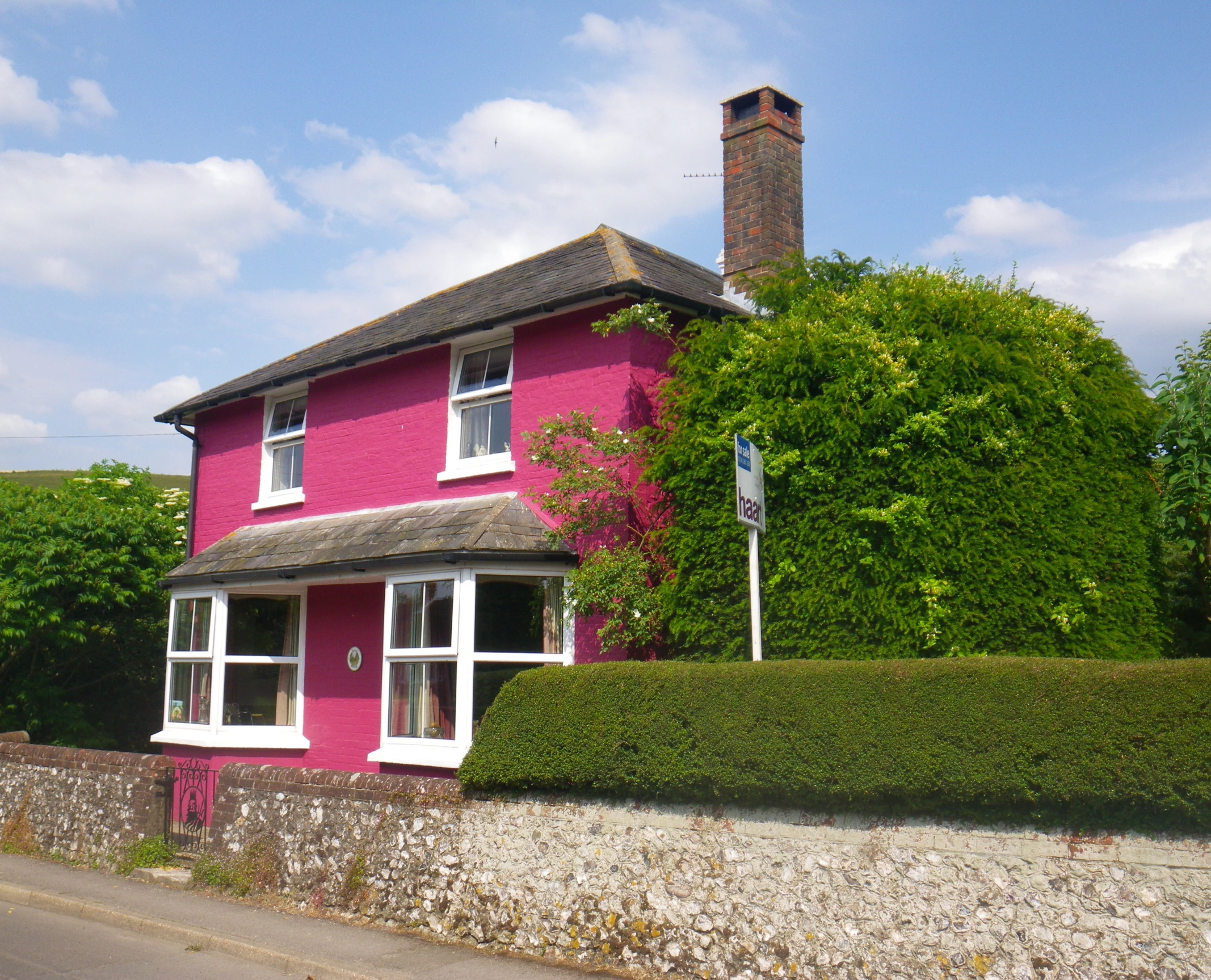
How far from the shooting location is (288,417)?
50.8ft

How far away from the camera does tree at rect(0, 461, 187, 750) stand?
52.1ft

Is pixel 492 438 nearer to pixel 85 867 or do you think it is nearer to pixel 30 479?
pixel 85 867

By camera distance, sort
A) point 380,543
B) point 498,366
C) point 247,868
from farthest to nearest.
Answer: point 498,366 → point 380,543 → point 247,868

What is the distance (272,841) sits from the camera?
974 centimetres

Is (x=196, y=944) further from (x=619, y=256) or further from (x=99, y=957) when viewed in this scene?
(x=619, y=256)

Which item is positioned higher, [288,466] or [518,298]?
[518,298]

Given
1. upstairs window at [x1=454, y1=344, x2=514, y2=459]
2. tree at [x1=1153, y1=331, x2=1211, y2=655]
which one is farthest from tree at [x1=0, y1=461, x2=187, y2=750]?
tree at [x1=1153, y1=331, x2=1211, y2=655]

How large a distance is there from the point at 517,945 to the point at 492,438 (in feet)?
20.6

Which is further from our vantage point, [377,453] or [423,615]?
[377,453]

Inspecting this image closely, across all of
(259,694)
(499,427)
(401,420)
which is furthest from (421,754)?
(401,420)

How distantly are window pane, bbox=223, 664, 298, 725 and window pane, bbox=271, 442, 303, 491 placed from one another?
2.68 meters

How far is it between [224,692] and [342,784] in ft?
16.4

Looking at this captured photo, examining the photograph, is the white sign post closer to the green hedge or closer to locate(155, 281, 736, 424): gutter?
the green hedge

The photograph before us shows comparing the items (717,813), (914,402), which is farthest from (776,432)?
(717,813)
